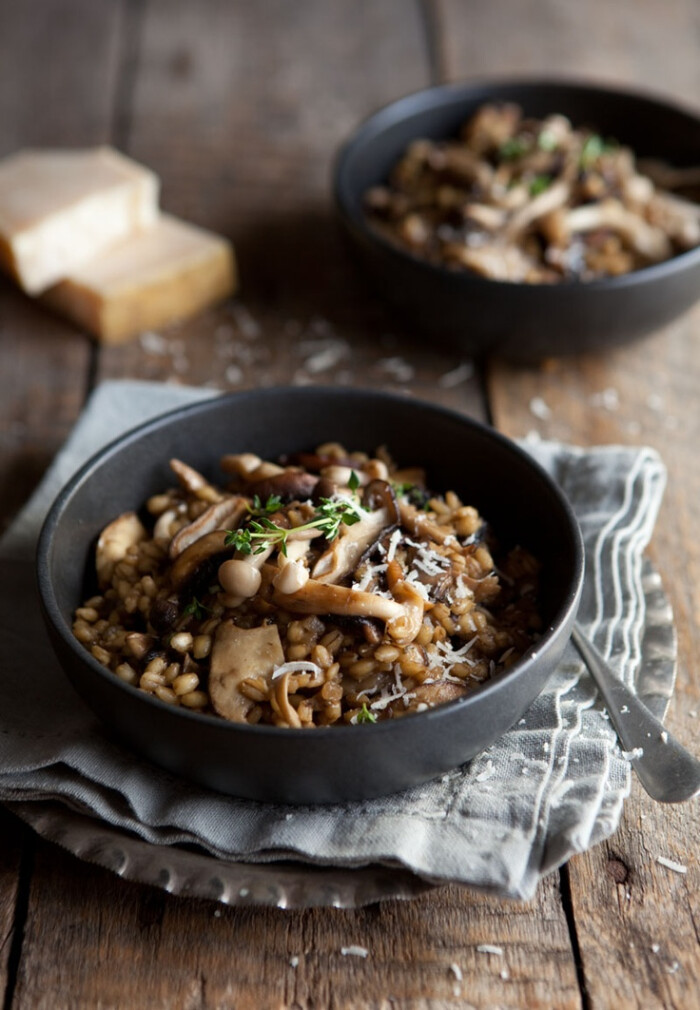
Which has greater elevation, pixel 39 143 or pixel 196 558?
pixel 196 558

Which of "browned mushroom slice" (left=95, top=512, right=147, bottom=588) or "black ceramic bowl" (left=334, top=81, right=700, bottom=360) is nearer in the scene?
"browned mushroom slice" (left=95, top=512, right=147, bottom=588)

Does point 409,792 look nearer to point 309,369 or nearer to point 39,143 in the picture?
point 309,369

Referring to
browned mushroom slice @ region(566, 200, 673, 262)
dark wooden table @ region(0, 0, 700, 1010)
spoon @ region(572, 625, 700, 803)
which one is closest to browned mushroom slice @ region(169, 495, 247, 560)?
dark wooden table @ region(0, 0, 700, 1010)

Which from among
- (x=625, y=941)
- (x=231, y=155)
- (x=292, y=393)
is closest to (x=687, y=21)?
(x=231, y=155)

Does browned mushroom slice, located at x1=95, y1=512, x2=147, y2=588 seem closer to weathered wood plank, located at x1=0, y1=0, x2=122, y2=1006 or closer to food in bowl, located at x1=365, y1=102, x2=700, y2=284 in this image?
weathered wood plank, located at x1=0, y1=0, x2=122, y2=1006

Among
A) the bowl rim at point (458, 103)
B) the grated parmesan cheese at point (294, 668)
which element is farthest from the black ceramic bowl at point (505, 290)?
the grated parmesan cheese at point (294, 668)

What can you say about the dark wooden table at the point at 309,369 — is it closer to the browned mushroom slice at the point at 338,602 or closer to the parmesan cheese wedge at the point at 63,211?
the parmesan cheese wedge at the point at 63,211

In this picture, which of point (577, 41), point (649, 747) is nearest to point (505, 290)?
point (649, 747)

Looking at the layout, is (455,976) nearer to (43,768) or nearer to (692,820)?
(692,820)
